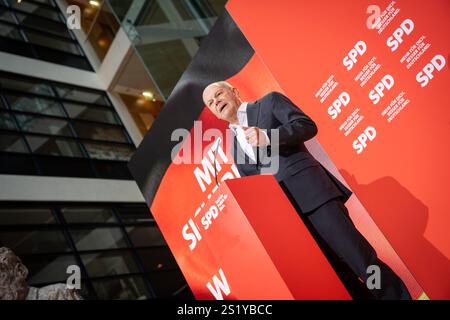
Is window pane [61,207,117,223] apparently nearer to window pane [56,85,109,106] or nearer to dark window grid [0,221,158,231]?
dark window grid [0,221,158,231]

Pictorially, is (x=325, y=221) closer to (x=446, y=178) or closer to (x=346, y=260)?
(x=346, y=260)

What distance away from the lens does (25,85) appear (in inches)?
385

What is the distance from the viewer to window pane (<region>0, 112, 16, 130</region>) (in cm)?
870

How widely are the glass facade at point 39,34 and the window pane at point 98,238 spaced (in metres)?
5.03

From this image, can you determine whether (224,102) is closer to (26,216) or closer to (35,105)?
(26,216)

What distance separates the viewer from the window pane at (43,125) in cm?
915

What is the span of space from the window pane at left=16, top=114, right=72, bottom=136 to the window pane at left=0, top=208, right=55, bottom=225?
224 centimetres

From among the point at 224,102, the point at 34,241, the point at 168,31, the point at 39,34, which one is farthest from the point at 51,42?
the point at 224,102

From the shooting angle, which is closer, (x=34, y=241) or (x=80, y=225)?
(x=34, y=241)

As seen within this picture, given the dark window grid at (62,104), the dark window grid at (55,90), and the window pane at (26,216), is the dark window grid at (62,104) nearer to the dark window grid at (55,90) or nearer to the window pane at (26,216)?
the dark window grid at (55,90)

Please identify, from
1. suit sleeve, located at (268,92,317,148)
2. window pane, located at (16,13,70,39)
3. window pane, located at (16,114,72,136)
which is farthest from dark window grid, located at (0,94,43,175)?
suit sleeve, located at (268,92,317,148)

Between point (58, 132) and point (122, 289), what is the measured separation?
419 cm

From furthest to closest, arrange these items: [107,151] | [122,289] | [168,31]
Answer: [107,151]
[122,289]
[168,31]
